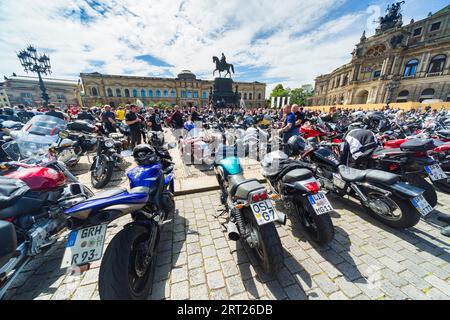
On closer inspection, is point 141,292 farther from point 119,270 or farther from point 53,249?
point 53,249

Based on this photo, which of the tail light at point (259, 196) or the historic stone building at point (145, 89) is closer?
the tail light at point (259, 196)

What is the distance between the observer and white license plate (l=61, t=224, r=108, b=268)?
152cm

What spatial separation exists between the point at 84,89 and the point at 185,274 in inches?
2940

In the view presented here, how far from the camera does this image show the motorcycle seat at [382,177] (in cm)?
246

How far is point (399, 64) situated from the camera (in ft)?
122

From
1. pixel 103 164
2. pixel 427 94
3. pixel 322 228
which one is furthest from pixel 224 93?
pixel 427 94

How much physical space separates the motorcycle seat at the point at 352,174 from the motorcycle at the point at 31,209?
4065 mm

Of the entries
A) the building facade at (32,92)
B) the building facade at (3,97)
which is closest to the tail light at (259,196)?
the building facade at (32,92)

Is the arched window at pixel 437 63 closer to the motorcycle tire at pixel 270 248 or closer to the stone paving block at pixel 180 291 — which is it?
the motorcycle tire at pixel 270 248

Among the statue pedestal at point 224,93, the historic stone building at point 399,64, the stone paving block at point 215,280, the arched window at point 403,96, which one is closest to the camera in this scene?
the stone paving block at point 215,280

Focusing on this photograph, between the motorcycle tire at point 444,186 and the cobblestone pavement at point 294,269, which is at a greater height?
the motorcycle tire at point 444,186

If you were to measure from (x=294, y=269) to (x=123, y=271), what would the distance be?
6.27 ft

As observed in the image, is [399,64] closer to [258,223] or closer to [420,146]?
[420,146]

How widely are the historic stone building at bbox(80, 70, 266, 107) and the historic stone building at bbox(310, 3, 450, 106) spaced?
3252 cm
